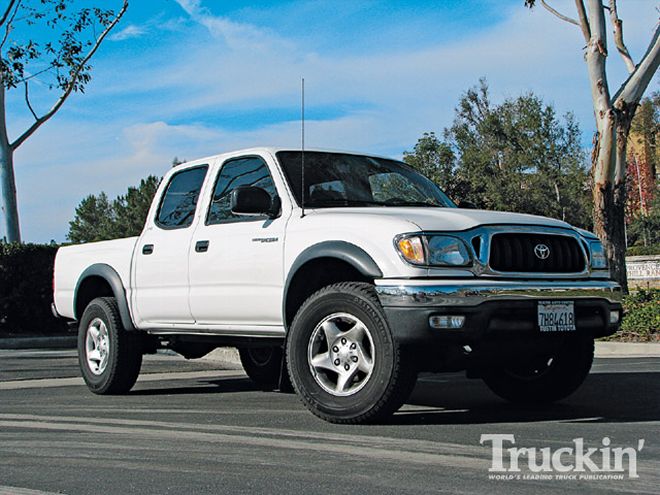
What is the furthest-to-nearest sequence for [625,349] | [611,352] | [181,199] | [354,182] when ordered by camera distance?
[611,352]
[625,349]
[181,199]
[354,182]

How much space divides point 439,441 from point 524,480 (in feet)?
3.49

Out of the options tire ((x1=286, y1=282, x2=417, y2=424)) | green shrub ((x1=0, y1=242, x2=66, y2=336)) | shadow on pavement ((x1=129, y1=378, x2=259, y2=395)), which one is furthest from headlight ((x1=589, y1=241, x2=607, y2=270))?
green shrub ((x1=0, y1=242, x2=66, y2=336))

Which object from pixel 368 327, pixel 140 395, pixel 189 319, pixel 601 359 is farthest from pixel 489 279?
pixel 601 359

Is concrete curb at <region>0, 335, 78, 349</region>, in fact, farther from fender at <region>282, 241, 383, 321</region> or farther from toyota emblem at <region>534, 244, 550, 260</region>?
toyota emblem at <region>534, 244, 550, 260</region>

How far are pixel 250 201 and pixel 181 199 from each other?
5.15ft

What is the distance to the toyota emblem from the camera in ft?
20.1

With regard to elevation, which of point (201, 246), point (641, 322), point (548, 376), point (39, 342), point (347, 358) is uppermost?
point (201, 246)

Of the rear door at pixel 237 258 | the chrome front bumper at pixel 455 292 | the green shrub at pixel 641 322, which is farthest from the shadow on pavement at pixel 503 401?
the green shrub at pixel 641 322

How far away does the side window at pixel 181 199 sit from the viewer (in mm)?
7941

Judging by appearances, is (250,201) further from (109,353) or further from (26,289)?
(26,289)

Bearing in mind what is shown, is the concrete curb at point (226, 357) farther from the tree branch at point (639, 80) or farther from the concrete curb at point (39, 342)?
the tree branch at point (639, 80)

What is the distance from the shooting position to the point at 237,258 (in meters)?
7.02

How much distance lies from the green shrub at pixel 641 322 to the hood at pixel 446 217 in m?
7.96

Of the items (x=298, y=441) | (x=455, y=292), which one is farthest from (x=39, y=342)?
(x=455, y=292)
